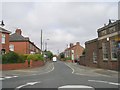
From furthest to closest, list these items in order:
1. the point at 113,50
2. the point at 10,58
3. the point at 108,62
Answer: the point at 10,58, the point at 108,62, the point at 113,50

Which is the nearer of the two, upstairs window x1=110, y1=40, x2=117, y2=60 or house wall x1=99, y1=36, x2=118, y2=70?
house wall x1=99, y1=36, x2=118, y2=70

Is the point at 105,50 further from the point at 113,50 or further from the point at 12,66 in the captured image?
the point at 12,66

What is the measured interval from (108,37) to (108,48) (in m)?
1.48

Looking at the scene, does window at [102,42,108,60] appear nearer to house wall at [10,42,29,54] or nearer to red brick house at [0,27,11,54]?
red brick house at [0,27,11,54]

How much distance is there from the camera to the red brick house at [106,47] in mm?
30422

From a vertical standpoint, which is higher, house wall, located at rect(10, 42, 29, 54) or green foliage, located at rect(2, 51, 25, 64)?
house wall, located at rect(10, 42, 29, 54)

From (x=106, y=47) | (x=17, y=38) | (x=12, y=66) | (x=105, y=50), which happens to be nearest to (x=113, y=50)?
(x=106, y=47)

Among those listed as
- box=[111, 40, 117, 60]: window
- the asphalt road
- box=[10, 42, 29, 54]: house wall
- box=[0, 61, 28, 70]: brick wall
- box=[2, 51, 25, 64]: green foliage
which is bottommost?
the asphalt road

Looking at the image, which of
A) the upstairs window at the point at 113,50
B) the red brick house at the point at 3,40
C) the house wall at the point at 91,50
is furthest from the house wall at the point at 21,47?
the upstairs window at the point at 113,50

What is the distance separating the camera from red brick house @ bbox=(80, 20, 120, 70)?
30.4 metres

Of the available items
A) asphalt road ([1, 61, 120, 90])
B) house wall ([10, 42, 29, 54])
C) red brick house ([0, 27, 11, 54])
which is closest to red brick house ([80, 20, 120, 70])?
asphalt road ([1, 61, 120, 90])

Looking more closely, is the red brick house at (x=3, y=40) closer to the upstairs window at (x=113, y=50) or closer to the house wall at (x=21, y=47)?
the house wall at (x=21, y=47)

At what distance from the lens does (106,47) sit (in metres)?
34.5

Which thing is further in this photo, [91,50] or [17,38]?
[17,38]
